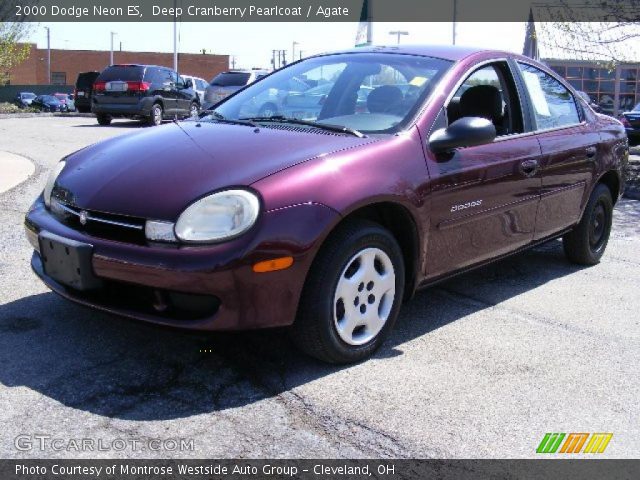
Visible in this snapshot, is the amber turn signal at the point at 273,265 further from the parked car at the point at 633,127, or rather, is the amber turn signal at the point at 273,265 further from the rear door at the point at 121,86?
the rear door at the point at 121,86

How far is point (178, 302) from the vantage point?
3.17m

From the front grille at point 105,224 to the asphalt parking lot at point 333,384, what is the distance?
0.41m

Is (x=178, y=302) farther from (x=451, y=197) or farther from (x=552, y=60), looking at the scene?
(x=552, y=60)

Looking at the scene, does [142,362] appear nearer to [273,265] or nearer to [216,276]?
[216,276]

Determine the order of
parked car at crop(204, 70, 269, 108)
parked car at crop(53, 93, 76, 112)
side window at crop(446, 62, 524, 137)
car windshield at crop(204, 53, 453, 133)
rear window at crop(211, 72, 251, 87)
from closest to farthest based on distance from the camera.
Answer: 1. car windshield at crop(204, 53, 453, 133)
2. side window at crop(446, 62, 524, 137)
3. parked car at crop(204, 70, 269, 108)
4. rear window at crop(211, 72, 251, 87)
5. parked car at crop(53, 93, 76, 112)

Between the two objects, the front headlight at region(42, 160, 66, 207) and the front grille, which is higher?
the front headlight at region(42, 160, 66, 207)

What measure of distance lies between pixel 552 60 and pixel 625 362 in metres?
23.2

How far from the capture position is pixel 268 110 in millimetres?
4395

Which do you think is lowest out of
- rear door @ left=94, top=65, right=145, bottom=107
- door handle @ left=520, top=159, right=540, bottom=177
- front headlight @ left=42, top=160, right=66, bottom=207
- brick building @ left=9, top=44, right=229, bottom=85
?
front headlight @ left=42, top=160, right=66, bottom=207

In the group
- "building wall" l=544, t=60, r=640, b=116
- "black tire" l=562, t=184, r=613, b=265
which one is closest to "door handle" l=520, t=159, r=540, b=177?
"black tire" l=562, t=184, r=613, b=265

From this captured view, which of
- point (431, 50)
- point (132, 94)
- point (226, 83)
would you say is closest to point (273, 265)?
point (431, 50)

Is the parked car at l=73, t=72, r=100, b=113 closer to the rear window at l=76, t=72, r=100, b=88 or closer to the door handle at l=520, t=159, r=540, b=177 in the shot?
the rear window at l=76, t=72, r=100, b=88

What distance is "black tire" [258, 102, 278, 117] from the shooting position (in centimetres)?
434

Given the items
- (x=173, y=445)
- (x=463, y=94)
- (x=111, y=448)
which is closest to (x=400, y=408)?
(x=173, y=445)
